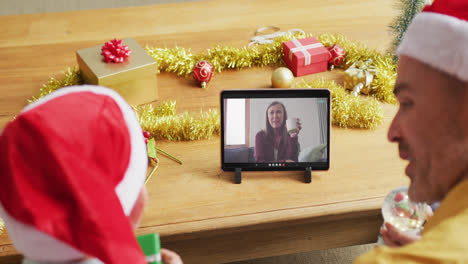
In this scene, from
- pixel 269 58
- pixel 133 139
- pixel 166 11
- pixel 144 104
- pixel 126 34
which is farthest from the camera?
pixel 166 11

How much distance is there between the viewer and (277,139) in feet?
3.62

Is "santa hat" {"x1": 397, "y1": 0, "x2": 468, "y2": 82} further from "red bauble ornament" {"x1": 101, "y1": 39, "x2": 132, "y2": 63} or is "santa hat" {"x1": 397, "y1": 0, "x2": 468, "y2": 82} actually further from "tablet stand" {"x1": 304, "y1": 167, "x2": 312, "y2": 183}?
"red bauble ornament" {"x1": 101, "y1": 39, "x2": 132, "y2": 63}

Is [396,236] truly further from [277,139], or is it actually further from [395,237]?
[277,139]

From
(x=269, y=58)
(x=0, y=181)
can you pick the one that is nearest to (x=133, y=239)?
(x=0, y=181)

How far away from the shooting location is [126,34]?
1601 mm

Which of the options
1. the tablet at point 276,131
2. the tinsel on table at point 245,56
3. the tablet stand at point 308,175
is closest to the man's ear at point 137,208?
the tablet at point 276,131

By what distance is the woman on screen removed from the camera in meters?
1.10

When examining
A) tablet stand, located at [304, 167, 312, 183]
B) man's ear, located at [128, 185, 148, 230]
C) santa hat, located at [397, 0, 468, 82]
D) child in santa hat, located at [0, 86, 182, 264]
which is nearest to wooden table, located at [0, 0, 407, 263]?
tablet stand, located at [304, 167, 312, 183]

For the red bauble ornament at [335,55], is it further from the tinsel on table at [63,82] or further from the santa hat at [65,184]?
the santa hat at [65,184]

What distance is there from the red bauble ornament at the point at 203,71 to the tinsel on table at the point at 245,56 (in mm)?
59

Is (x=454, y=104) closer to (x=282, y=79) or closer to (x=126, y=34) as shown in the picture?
(x=282, y=79)

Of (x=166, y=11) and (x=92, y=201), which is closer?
(x=92, y=201)

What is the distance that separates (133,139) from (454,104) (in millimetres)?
489

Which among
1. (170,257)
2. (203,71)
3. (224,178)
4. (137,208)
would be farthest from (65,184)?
(203,71)
